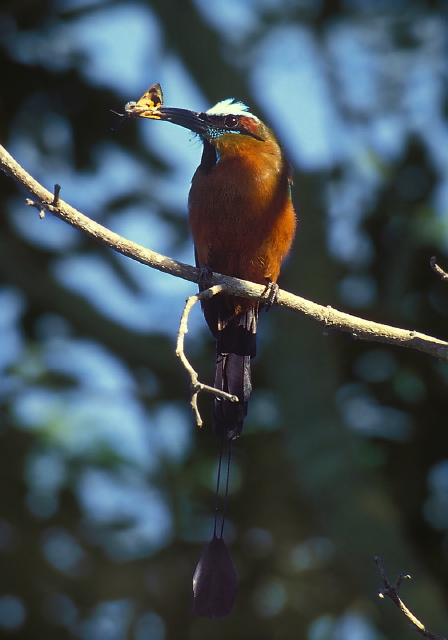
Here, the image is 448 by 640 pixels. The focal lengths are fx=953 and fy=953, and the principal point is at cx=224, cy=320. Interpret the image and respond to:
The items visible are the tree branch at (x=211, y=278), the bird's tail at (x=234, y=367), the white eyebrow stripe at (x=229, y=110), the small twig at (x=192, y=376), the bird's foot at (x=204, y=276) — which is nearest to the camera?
the small twig at (x=192, y=376)

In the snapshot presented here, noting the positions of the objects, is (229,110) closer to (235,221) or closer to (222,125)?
(222,125)

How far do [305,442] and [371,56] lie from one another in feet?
11.9

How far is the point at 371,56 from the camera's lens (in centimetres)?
778

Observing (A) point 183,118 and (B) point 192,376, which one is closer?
(B) point 192,376

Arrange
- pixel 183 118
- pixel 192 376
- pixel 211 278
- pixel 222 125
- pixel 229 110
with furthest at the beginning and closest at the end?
pixel 229 110
pixel 222 125
pixel 183 118
pixel 211 278
pixel 192 376

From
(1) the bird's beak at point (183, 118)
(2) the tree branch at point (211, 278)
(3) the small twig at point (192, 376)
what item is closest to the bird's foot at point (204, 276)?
(2) the tree branch at point (211, 278)

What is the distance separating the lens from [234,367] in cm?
431

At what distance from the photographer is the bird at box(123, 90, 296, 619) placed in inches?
171

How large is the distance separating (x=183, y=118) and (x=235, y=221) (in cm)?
60

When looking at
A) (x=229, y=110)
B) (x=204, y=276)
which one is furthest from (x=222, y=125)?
(x=204, y=276)

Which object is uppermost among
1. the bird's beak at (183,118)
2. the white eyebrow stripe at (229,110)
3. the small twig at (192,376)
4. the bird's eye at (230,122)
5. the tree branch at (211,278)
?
the white eyebrow stripe at (229,110)

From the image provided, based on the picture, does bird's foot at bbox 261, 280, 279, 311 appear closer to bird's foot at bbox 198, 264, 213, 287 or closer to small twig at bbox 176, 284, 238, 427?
bird's foot at bbox 198, 264, 213, 287

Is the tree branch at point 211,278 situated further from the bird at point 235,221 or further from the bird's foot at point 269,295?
the bird at point 235,221

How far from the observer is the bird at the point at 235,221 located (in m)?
4.34
